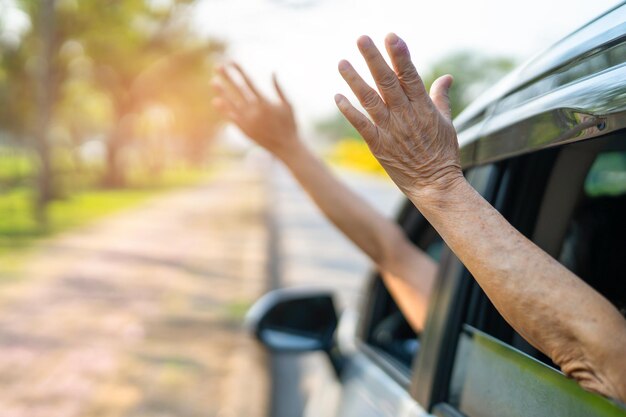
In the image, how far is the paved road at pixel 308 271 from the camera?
5.77 metres

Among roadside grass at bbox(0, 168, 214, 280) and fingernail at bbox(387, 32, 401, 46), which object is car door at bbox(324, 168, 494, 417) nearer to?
fingernail at bbox(387, 32, 401, 46)

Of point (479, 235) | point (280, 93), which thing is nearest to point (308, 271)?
point (280, 93)

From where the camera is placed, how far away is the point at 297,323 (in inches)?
99.5

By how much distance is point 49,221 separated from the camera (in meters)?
17.4

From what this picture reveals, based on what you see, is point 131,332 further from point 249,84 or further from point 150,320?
point 249,84

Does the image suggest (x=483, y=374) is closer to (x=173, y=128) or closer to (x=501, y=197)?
(x=501, y=197)

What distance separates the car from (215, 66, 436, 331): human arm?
5.1 inches

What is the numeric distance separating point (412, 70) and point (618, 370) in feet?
1.64

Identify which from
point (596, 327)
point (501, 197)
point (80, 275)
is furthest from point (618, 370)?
point (80, 275)

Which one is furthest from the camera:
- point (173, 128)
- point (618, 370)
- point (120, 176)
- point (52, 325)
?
point (173, 128)

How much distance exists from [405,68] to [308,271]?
35.5ft

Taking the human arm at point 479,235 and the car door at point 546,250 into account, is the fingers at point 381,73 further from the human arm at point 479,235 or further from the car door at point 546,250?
the car door at point 546,250

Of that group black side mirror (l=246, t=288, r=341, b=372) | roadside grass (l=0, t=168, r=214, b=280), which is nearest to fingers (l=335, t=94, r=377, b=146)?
black side mirror (l=246, t=288, r=341, b=372)

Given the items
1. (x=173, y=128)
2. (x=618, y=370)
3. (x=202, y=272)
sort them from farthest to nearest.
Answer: (x=173, y=128) → (x=202, y=272) → (x=618, y=370)
